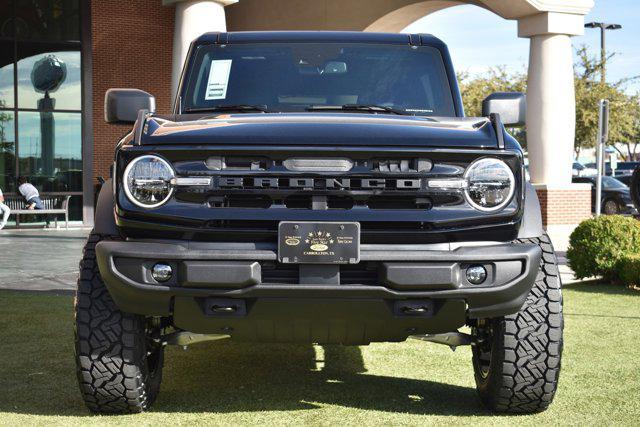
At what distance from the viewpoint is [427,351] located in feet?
21.4

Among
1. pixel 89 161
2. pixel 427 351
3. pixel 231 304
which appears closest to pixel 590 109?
pixel 89 161

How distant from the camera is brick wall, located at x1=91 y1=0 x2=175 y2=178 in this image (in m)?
26.5

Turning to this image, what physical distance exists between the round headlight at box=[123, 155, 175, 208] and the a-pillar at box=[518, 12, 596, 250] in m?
15.1

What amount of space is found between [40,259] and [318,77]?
10382 millimetres

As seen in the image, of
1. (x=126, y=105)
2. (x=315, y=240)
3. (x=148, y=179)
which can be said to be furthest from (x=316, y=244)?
(x=126, y=105)

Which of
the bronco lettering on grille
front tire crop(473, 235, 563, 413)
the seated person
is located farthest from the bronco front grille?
the seated person

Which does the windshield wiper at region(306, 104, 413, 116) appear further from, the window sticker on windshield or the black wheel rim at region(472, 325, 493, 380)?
the black wheel rim at region(472, 325, 493, 380)

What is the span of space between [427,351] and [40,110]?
861 inches

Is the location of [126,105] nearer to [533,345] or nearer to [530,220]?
[530,220]

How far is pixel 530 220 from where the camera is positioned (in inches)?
167

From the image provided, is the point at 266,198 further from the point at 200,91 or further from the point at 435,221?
the point at 200,91

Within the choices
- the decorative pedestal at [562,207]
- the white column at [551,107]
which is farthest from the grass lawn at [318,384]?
the white column at [551,107]

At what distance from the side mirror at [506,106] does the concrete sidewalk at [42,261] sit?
671 cm

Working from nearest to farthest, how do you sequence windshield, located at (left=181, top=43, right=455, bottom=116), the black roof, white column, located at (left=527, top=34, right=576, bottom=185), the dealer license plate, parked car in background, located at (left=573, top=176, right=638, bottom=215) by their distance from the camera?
the dealer license plate → windshield, located at (left=181, top=43, right=455, bottom=116) → the black roof → white column, located at (left=527, top=34, right=576, bottom=185) → parked car in background, located at (left=573, top=176, right=638, bottom=215)
